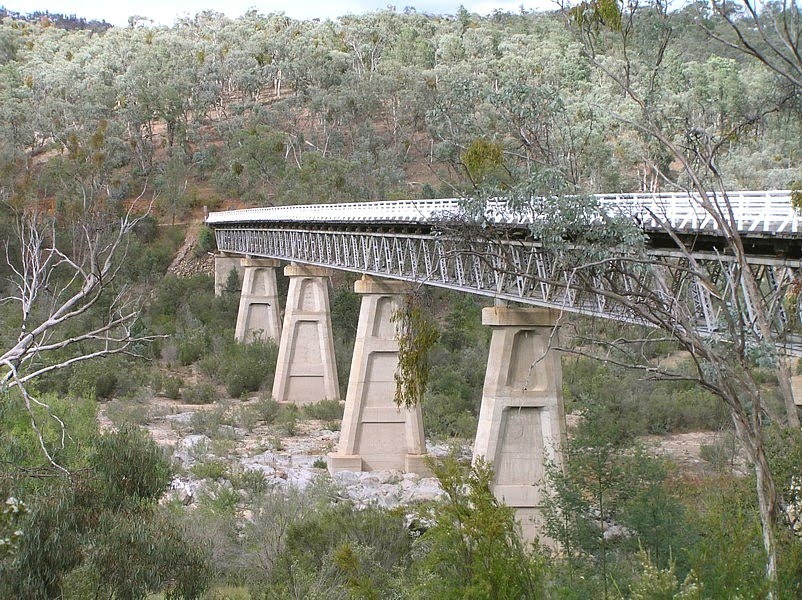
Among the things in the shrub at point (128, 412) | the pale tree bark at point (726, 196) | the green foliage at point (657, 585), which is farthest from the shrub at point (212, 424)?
the green foliage at point (657, 585)

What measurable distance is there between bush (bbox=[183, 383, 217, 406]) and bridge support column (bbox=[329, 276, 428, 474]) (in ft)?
47.0

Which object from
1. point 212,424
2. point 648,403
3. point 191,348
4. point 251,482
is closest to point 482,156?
point 251,482

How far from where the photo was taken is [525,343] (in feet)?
79.4

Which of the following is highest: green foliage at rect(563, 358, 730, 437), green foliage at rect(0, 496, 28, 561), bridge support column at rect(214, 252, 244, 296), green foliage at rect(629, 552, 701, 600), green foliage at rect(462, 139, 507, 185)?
green foliage at rect(462, 139, 507, 185)

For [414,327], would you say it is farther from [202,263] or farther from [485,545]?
[202,263]

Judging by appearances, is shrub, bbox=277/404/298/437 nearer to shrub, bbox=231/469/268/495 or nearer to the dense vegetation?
the dense vegetation

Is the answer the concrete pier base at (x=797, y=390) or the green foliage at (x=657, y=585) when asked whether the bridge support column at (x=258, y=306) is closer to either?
the concrete pier base at (x=797, y=390)

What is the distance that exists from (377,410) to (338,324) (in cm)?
2237

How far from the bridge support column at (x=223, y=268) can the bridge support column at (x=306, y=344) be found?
60.2 ft

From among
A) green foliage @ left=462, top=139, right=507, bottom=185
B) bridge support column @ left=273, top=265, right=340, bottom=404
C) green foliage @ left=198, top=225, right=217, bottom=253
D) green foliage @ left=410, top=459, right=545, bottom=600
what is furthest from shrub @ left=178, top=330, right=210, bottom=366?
green foliage @ left=410, top=459, right=545, bottom=600

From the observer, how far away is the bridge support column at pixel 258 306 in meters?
51.0

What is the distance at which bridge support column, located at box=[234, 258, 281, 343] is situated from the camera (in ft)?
167

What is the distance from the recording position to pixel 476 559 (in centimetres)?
1316

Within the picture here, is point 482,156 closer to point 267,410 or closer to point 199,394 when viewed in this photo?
point 267,410
